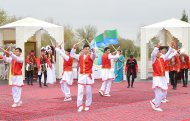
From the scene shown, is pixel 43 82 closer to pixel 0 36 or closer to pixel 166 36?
pixel 0 36

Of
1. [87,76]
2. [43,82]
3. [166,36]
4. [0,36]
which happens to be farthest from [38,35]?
[87,76]

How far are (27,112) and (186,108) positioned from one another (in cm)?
438

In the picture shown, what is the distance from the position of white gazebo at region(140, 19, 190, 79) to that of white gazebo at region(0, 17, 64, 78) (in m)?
4.62

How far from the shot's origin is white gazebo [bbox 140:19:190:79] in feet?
73.2

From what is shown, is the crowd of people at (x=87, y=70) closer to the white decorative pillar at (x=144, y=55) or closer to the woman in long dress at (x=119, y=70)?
the woman in long dress at (x=119, y=70)

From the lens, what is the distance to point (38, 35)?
25391 mm

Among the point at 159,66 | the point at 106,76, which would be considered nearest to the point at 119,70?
the point at 106,76

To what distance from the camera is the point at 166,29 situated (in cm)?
2305

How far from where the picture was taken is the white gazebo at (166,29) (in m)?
22.3

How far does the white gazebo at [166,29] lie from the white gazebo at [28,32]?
15.2 feet

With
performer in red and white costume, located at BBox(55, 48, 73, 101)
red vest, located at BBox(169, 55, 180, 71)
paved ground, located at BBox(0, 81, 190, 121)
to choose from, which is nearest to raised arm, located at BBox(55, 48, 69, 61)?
performer in red and white costume, located at BBox(55, 48, 73, 101)

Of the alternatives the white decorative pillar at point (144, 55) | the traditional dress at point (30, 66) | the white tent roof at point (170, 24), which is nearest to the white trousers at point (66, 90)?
the traditional dress at point (30, 66)

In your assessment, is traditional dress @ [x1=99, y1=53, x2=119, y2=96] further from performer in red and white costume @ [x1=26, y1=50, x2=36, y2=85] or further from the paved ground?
performer in red and white costume @ [x1=26, y1=50, x2=36, y2=85]

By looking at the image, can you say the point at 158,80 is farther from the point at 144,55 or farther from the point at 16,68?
the point at 144,55
